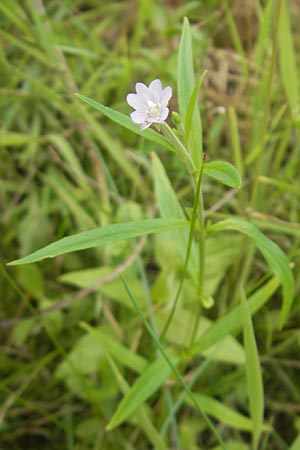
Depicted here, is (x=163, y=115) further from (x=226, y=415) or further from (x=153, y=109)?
(x=226, y=415)

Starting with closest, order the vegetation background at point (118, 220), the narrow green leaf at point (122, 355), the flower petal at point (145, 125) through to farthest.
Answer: the flower petal at point (145, 125) → the narrow green leaf at point (122, 355) → the vegetation background at point (118, 220)

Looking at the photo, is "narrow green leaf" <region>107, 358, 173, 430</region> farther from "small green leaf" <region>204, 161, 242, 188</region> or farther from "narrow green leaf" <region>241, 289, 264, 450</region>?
"small green leaf" <region>204, 161, 242, 188</region>

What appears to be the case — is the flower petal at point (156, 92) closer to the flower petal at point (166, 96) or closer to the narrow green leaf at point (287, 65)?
the flower petal at point (166, 96)

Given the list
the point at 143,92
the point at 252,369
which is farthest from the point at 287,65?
the point at 252,369

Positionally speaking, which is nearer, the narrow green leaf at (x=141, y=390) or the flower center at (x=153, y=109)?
the flower center at (x=153, y=109)

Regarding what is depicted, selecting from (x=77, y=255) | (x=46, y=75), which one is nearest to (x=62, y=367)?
(x=77, y=255)

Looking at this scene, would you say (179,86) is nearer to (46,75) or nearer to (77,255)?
(77,255)

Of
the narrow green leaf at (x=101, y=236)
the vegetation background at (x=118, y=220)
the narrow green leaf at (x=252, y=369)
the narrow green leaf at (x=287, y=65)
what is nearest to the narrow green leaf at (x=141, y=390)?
the vegetation background at (x=118, y=220)

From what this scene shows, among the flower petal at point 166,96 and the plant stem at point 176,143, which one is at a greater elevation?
the flower petal at point 166,96
